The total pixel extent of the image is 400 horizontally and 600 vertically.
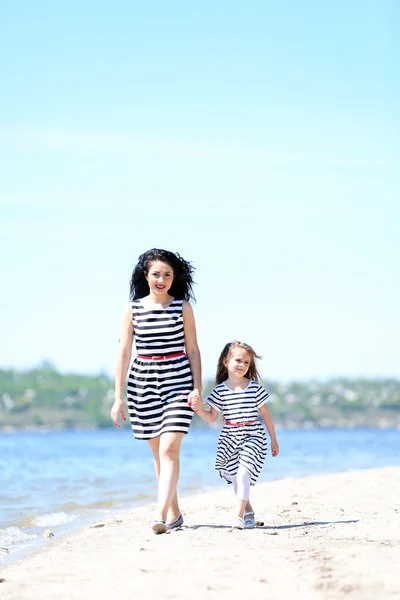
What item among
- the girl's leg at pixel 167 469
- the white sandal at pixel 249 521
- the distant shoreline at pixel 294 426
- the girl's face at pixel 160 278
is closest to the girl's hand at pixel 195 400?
the girl's leg at pixel 167 469

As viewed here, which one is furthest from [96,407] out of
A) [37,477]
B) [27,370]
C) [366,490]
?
[366,490]

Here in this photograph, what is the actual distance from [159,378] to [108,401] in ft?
384

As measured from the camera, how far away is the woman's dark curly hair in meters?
6.48

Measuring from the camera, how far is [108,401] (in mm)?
121812

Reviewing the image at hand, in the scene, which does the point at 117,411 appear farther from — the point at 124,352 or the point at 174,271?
the point at 174,271

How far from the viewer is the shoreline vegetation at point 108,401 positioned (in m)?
116

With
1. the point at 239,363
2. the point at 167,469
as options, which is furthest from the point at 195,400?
the point at 239,363

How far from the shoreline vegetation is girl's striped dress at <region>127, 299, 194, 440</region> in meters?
107

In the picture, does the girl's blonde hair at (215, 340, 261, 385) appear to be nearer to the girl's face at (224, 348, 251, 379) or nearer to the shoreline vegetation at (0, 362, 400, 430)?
the girl's face at (224, 348, 251, 379)

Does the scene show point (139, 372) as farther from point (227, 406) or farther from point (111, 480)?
point (111, 480)

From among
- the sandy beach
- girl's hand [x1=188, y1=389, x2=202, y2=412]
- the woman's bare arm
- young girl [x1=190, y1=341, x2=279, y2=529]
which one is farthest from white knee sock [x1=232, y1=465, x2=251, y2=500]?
the woman's bare arm

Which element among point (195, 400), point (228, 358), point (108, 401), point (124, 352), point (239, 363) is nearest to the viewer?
point (195, 400)

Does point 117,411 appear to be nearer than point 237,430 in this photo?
Yes

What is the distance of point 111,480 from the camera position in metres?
16.5
